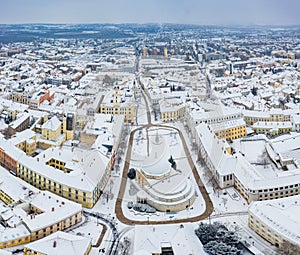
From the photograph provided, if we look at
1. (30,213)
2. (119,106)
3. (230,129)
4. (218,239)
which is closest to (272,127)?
(230,129)

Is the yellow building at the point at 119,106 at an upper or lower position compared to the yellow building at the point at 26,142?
upper

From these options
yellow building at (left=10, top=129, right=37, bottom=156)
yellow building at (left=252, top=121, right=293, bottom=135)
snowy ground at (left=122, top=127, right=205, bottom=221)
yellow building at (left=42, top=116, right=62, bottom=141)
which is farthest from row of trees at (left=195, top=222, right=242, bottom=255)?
yellow building at (left=252, top=121, right=293, bottom=135)

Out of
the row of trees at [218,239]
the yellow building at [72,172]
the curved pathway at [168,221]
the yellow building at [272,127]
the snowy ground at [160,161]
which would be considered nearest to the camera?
the row of trees at [218,239]

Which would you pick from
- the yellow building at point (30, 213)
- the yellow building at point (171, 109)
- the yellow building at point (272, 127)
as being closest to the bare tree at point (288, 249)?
the yellow building at point (30, 213)

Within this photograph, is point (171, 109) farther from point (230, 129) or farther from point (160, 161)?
point (160, 161)


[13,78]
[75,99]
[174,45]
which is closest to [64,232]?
[75,99]

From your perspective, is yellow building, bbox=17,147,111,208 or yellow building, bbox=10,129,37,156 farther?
yellow building, bbox=10,129,37,156

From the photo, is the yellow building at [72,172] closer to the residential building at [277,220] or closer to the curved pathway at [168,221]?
the curved pathway at [168,221]

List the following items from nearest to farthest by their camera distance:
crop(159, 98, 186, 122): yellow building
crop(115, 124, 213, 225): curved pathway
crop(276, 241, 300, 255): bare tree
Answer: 1. crop(276, 241, 300, 255): bare tree
2. crop(115, 124, 213, 225): curved pathway
3. crop(159, 98, 186, 122): yellow building

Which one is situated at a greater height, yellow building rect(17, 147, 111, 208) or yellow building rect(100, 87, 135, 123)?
yellow building rect(100, 87, 135, 123)

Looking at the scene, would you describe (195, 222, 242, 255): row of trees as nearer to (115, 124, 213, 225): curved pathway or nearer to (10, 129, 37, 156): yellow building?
(115, 124, 213, 225): curved pathway
